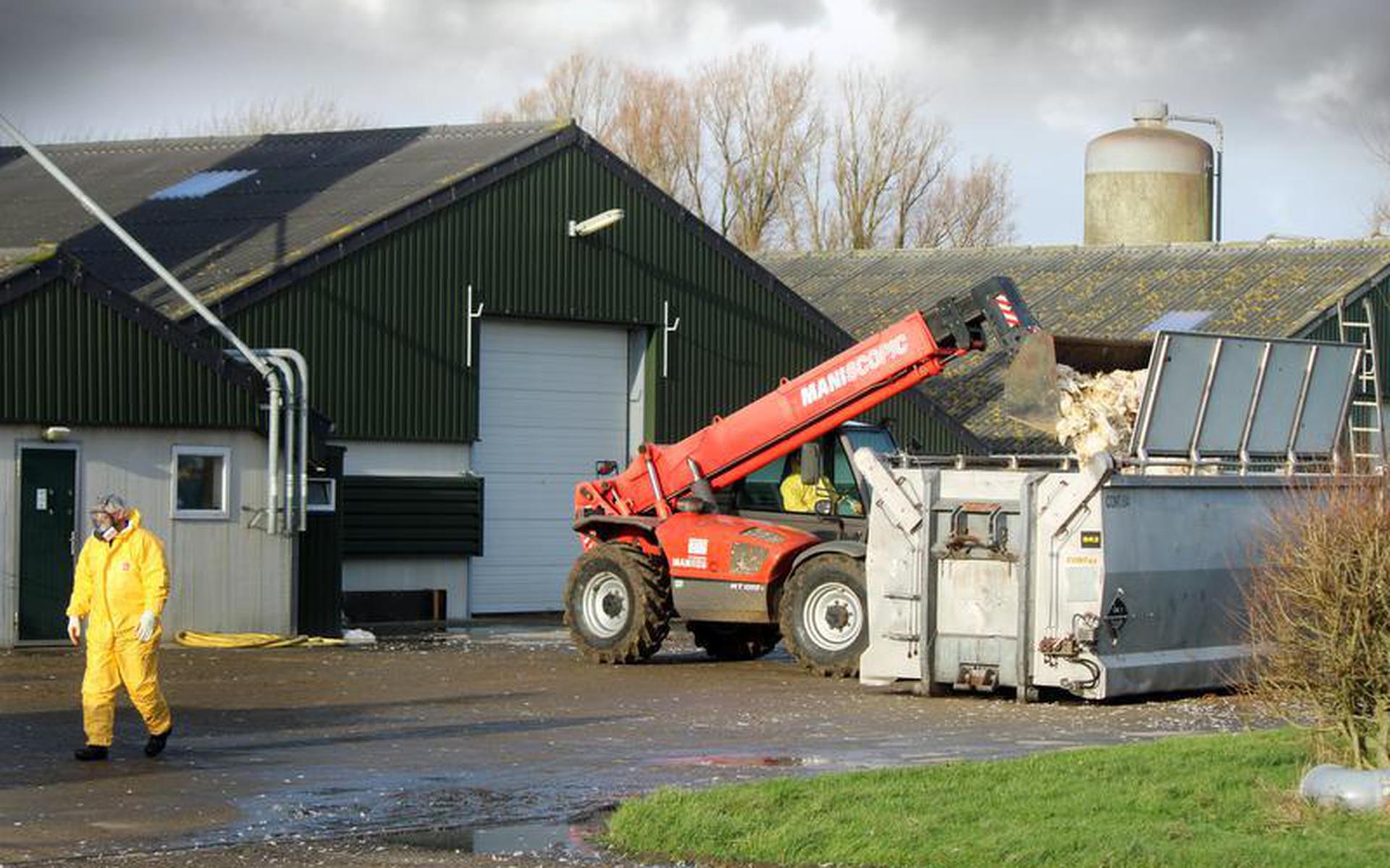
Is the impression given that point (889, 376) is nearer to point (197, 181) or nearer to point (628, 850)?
point (628, 850)

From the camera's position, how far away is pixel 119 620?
1596 cm

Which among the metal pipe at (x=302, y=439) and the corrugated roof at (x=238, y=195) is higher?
the corrugated roof at (x=238, y=195)

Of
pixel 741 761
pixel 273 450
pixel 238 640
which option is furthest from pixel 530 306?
pixel 741 761

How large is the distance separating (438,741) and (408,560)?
15139 mm

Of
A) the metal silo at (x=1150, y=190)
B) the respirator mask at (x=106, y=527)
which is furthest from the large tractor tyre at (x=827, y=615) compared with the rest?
the metal silo at (x=1150, y=190)

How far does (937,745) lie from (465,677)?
23.2ft

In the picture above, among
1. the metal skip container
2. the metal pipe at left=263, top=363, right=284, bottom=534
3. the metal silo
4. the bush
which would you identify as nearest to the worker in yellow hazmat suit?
the bush

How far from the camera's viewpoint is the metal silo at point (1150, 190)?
56.9m

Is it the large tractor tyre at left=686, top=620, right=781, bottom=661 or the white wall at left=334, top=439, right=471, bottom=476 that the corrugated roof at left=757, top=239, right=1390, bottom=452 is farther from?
the large tractor tyre at left=686, top=620, right=781, bottom=661

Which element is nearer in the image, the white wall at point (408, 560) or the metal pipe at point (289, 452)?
the metal pipe at point (289, 452)

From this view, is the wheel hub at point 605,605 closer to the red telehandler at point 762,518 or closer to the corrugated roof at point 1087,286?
the red telehandler at point 762,518

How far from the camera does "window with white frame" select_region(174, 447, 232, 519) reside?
26906 mm

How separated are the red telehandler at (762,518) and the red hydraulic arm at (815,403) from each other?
17 mm

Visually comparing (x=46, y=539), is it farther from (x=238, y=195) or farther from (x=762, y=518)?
(x=238, y=195)
